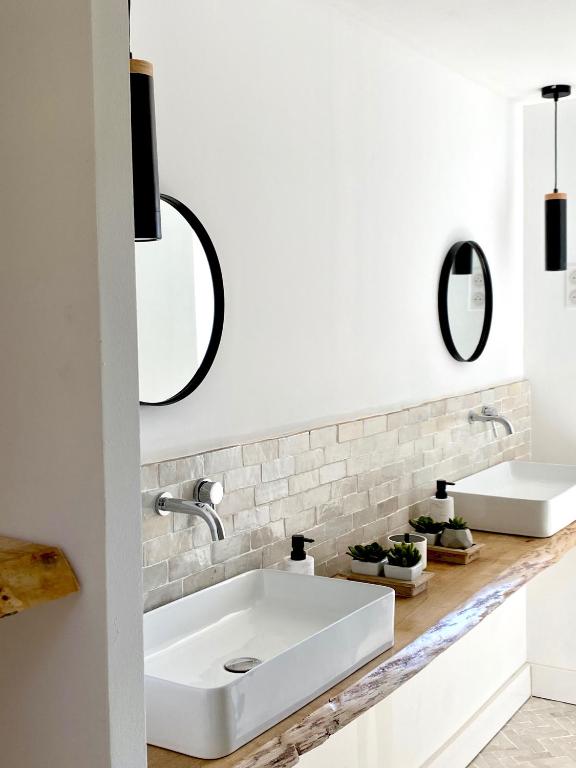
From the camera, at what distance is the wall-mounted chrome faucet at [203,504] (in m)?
1.90

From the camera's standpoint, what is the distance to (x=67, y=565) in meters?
1.23

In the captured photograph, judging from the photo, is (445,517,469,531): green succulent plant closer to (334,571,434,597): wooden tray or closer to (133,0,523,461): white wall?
(334,571,434,597): wooden tray

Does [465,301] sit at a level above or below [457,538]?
above

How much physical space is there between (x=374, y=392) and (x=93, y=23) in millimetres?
1966

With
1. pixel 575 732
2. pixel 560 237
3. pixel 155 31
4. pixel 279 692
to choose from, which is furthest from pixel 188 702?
pixel 560 237

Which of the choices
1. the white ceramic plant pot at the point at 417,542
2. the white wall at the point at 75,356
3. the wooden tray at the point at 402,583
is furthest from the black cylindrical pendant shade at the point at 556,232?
the white wall at the point at 75,356

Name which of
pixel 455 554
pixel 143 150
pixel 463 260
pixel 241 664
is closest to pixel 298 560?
pixel 241 664

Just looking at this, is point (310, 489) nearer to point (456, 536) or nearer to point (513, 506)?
point (456, 536)

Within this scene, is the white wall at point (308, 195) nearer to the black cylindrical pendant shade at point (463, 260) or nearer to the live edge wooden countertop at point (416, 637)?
the black cylindrical pendant shade at point (463, 260)

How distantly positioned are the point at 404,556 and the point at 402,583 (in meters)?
0.08

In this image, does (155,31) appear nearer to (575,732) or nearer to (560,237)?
(560,237)

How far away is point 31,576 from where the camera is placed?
1.18 m

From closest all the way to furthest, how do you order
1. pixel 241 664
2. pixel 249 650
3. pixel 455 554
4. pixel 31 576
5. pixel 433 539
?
pixel 31 576
pixel 241 664
pixel 249 650
pixel 455 554
pixel 433 539

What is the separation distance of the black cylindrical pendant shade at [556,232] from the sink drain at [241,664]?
8.37 feet
